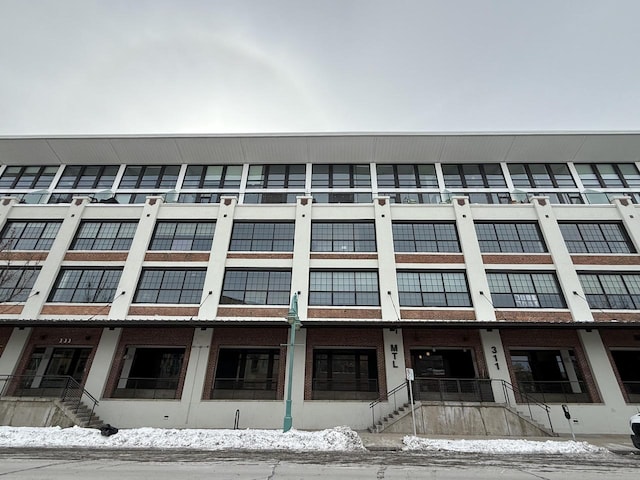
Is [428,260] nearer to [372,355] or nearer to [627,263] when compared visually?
[372,355]

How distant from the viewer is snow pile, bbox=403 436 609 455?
464 inches

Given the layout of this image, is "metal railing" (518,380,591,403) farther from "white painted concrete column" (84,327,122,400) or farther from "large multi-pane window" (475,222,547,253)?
"white painted concrete column" (84,327,122,400)

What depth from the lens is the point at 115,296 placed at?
20562mm

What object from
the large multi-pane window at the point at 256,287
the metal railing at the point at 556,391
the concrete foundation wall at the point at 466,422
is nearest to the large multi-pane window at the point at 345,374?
the concrete foundation wall at the point at 466,422

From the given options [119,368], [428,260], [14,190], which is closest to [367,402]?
[428,260]

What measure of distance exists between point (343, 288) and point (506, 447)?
11.4m

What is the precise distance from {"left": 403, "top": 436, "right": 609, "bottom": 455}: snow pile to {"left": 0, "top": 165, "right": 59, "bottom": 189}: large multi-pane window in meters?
34.6

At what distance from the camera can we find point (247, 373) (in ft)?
68.9

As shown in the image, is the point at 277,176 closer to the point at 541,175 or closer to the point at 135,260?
the point at 135,260

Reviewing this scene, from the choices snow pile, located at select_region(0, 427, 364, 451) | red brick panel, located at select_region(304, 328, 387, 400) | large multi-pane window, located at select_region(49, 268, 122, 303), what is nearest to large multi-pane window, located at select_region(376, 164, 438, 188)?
red brick panel, located at select_region(304, 328, 387, 400)

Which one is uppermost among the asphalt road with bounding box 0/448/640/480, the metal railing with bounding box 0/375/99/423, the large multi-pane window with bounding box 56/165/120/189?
the large multi-pane window with bounding box 56/165/120/189

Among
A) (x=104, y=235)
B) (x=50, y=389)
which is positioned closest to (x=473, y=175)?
(x=104, y=235)

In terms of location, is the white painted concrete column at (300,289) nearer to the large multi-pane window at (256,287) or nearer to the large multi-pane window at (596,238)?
the large multi-pane window at (256,287)

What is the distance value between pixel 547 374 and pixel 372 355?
10.5m
